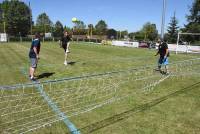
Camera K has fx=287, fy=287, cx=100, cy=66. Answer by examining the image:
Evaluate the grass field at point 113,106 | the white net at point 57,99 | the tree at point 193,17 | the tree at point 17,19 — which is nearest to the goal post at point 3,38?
the tree at point 17,19

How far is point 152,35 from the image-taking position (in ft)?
384

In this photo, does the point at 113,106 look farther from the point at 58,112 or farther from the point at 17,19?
the point at 17,19

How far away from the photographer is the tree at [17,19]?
94.1 meters

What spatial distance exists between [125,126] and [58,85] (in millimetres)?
4596

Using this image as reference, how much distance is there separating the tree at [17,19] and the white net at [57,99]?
85.8 m

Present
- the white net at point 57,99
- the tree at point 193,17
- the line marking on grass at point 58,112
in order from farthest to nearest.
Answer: the tree at point 193,17 → the white net at point 57,99 → the line marking on grass at point 58,112

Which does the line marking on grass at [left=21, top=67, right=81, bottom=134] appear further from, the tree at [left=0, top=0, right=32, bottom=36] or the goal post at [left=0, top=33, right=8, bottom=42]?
the tree at [left=0, top=0, right=32, bottom=36]

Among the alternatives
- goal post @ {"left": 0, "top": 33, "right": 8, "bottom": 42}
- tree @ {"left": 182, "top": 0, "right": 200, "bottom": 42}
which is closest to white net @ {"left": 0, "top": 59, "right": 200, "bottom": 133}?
goal post @ {"left": 0, "top": 33, "right": 8, "bottom": 42}

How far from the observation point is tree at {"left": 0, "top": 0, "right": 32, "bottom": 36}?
→ 94069 mm

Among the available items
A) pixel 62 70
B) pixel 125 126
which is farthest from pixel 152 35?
pixel 125 126

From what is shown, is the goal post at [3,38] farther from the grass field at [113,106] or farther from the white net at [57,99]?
the white net at [57,99]

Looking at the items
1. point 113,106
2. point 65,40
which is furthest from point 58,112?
point 65,40

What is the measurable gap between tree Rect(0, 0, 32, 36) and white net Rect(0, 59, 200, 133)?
8582 cm

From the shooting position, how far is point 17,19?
94875 millimetres
